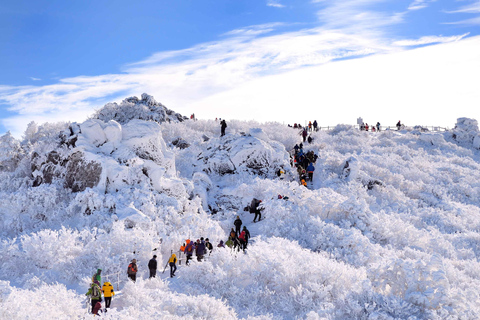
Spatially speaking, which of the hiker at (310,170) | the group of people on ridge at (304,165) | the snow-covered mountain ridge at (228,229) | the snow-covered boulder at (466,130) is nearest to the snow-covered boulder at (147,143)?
the snow-covered mountain ridge at (228,229)

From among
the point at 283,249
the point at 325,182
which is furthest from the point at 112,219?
the point at 325,182

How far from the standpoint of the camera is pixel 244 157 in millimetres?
28234

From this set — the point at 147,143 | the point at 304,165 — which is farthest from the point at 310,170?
the point at 147,143

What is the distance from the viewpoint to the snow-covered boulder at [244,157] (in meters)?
28.0

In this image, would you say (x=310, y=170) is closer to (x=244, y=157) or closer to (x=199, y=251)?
(x=244, y=157)

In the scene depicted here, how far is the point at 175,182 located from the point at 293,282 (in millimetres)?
10585

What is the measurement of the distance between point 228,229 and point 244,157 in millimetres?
9035

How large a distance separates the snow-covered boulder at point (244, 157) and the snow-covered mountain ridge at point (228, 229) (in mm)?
125

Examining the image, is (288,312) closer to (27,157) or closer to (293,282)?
(293,282)

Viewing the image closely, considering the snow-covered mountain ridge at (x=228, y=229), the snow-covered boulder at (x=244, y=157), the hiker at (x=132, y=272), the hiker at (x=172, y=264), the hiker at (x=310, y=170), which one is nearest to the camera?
the snow-covered mountain ridge at (x=228, y=229)

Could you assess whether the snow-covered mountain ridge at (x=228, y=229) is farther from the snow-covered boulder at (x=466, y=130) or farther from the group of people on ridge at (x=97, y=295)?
the snow-covered boulder at (x=466, y=130)

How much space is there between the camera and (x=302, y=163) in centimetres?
2952

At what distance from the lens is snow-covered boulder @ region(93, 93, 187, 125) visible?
49.1 metres

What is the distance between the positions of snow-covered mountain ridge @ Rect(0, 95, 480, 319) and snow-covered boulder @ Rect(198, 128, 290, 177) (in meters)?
0.12
